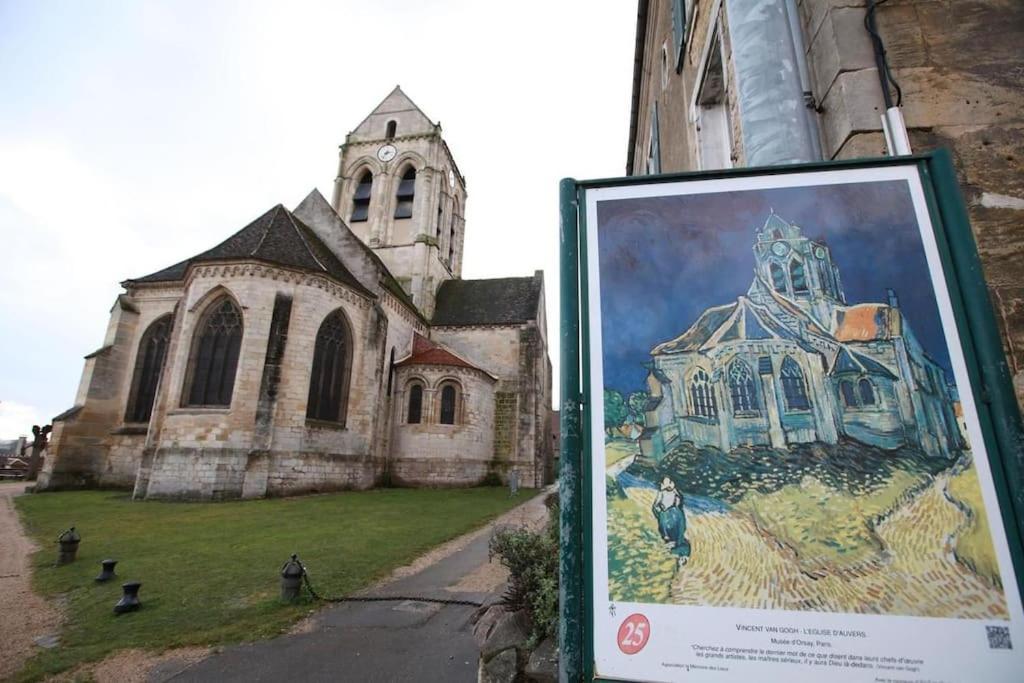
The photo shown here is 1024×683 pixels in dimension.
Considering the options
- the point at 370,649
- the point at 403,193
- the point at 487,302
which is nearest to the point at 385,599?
the point at 370,649

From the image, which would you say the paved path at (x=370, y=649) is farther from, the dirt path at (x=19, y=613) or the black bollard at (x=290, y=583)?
the dirt path at (x=19, y=613)

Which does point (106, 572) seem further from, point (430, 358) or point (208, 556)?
point (430, 358)

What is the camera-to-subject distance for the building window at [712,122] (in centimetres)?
445

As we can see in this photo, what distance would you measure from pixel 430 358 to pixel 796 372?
18.6 m

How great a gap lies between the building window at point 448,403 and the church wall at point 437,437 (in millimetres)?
212

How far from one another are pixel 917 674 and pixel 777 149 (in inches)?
89.9

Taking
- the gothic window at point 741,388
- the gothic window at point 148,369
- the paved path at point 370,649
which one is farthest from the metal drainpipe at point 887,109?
the gothic window at point 148,369

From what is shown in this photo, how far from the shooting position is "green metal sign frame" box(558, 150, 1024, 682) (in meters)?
1.32

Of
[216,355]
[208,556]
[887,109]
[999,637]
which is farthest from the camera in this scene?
[216,355]

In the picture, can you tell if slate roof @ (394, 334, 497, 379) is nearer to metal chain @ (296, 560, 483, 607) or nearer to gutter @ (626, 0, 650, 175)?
gutter @ (626, 0, 650, 175)

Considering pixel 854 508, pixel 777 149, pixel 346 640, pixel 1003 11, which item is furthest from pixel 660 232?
pixel 346 640

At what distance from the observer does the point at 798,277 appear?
1.58 m

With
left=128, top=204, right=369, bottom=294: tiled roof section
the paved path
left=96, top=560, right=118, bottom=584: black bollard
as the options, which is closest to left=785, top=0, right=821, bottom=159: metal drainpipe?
the paved path

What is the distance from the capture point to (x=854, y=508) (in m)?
1.36
